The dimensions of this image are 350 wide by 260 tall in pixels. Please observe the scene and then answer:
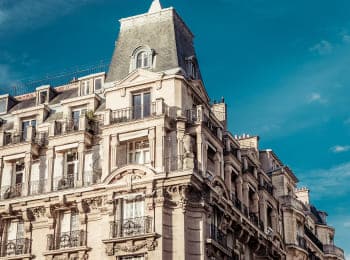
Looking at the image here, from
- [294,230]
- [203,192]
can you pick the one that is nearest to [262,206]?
[294,230]

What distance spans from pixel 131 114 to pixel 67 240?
320 inches

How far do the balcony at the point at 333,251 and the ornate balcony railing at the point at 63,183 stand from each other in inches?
1307

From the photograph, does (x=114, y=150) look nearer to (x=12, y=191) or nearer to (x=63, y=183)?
(x=63, y=183)

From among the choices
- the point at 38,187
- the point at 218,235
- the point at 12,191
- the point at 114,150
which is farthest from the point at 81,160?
the point at 218,235

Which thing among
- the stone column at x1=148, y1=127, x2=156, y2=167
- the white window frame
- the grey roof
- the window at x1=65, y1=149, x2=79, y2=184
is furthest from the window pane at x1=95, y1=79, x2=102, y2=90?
the stone column at x1=148, y1=127, x2=156, y2=167

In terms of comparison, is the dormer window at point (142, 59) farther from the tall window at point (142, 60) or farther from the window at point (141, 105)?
the window at point (141, 105)

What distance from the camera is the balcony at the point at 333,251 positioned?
71938 mm

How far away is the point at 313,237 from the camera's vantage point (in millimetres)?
68062

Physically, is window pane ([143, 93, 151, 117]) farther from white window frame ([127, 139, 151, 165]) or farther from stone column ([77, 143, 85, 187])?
stone column ([77, 143, 85, 187])

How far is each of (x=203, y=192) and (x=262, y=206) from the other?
471 inches

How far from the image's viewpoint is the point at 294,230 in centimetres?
5866

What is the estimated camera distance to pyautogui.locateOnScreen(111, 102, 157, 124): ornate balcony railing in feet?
148

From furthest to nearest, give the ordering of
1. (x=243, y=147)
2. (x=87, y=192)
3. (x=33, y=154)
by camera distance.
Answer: (x=243, y=147) → (x=33, y=154) → (x=87, y=192)

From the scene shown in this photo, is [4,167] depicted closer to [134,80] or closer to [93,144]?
[93,144]
